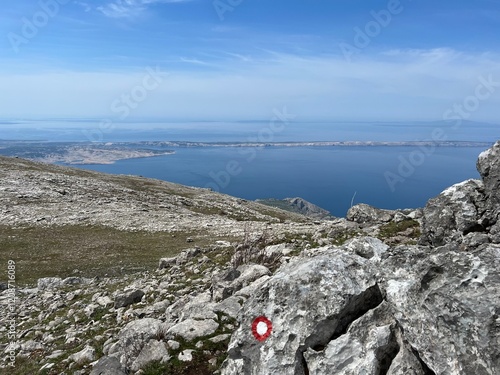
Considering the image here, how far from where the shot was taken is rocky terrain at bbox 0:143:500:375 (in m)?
7.36

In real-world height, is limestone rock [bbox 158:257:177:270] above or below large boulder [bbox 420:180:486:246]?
below

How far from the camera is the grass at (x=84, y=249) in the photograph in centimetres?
3138

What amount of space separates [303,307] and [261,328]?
123cm

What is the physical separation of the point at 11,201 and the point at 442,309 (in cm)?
5909

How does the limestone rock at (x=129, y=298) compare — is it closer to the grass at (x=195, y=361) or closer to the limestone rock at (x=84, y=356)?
the limestone rock at (x=84, y=356)

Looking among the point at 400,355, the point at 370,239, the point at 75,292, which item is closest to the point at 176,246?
the point at 75,292

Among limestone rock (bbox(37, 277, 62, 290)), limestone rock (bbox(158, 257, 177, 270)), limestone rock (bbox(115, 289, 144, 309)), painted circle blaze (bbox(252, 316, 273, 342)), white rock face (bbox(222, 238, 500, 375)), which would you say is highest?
white rock face (bbox(222, 238, 500, 375))

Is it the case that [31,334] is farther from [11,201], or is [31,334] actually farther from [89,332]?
[11,201]

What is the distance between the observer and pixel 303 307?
925cm

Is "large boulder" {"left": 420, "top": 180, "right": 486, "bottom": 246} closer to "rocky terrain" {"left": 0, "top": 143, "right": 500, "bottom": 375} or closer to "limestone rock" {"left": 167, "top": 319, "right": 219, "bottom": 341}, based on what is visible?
"rocky terrain" {"left": 0, "top": 143, "right": 500, "bottom": 375}

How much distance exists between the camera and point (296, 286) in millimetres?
9594

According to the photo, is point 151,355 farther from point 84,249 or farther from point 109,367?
point 84,249

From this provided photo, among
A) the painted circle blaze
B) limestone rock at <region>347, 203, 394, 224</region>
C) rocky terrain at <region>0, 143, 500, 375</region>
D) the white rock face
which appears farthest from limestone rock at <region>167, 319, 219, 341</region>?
limestone rock at <region>347, 203, 394, 224</region>

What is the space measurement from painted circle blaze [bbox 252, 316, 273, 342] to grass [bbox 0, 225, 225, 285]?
75.2 feet
